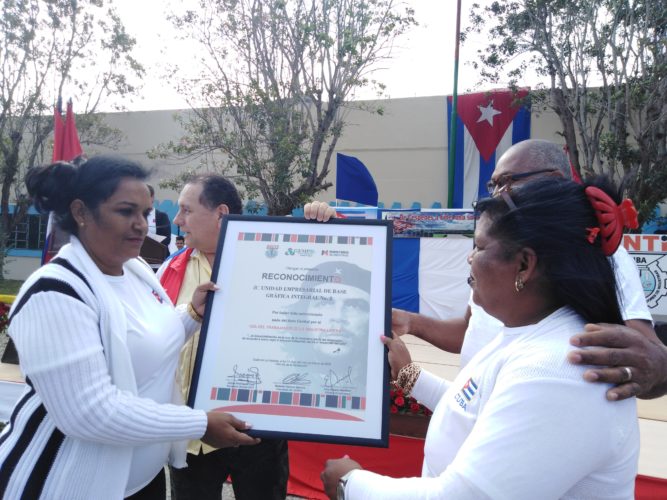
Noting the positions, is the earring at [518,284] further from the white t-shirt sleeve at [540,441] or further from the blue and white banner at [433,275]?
the blue and white banner at [433,275]

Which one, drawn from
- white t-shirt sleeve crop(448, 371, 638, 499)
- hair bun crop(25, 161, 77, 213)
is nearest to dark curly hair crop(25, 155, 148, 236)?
hair bun crop(25, 161, 77, 213)

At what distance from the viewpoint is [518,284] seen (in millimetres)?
1272

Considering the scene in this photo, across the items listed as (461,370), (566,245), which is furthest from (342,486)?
(566,245)

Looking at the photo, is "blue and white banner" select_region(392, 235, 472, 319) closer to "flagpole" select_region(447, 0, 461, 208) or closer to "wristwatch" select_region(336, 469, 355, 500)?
"flagpole" select_region(447, 0, 461, 208)

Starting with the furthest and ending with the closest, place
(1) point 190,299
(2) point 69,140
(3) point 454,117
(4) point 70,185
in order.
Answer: (3) point 454,117, (2) point 69,140, (1) point 190,299, (4) point 70,185

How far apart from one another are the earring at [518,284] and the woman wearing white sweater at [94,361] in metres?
0.99

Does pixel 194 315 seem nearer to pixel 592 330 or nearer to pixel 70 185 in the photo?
pixel 70 185

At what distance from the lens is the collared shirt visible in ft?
7.32

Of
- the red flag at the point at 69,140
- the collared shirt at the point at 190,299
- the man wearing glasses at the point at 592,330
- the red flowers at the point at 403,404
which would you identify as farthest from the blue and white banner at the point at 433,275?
the collared shirt at the point at 190,299

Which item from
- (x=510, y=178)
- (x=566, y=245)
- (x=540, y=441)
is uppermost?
(x=510, y=178)

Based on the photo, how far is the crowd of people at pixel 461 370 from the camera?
105 cm

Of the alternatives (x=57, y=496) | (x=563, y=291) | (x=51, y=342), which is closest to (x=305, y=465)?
(x=57, y=496)

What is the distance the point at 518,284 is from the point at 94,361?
1136 mm

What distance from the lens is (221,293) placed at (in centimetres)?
201
